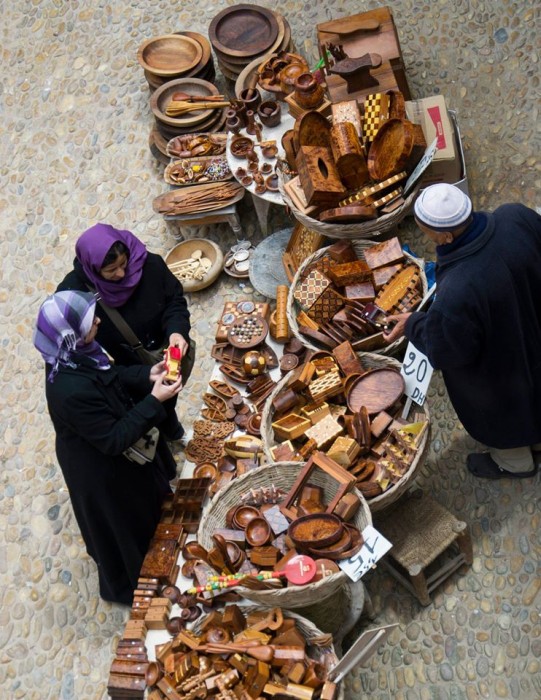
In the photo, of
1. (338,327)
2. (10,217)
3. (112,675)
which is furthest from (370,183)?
(10,217)

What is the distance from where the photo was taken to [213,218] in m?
5.98

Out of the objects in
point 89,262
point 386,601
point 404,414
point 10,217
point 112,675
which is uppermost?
point 89,262

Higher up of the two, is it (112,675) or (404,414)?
(404,414)

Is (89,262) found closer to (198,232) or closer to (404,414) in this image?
(404,414)

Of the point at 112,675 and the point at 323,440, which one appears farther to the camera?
the point at 323,440

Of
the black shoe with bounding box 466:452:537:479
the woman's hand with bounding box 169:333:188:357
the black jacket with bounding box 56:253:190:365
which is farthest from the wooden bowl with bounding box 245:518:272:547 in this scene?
the black shoe with bounding box 466:452:537:479

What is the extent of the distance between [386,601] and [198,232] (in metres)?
3.42

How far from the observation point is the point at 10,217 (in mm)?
6832

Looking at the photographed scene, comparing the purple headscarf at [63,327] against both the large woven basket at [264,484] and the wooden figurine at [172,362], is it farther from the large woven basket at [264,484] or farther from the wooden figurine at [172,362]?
the large woven basket at [264,484]

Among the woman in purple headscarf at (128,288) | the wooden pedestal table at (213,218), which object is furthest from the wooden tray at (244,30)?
the woman in purple headscarf at (128,288)

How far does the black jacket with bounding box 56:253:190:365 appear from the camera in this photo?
4.25m

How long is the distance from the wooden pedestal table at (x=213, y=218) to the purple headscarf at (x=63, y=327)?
251 centimetres

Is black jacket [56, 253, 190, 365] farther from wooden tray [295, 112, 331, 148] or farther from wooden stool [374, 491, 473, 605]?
wooden stool [374, 491, 473, 605]

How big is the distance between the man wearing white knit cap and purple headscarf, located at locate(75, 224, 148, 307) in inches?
60.4
